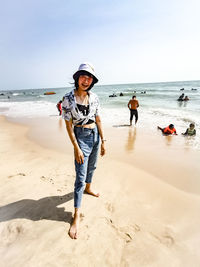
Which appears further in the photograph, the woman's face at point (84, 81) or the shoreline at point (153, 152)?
the shoreline at point (153, 152)

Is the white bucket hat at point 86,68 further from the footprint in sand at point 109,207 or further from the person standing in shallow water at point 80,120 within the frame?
the footprint in sand at point 109,207

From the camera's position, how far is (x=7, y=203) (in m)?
2.52

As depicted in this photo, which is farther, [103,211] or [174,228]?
[103,211]

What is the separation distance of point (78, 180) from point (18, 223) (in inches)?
42.5

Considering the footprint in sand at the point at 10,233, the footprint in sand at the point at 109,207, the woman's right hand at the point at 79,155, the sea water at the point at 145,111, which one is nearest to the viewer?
the footprint in sand at the point at 10,233

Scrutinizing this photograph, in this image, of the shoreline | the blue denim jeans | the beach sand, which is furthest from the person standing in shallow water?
the shoreline

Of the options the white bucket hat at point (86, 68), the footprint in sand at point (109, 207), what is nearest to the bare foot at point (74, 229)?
the footprint in sand at point (109, 207)

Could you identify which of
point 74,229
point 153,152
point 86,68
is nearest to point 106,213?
→ point 74,229

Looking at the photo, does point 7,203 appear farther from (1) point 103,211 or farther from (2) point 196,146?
(2) point 196,146

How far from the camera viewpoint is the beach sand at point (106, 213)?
5.73ft

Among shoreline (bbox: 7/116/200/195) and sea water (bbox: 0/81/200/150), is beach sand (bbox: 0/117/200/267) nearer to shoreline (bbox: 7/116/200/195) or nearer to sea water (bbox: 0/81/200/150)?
shoreline (bbox: 7/116/200/195)

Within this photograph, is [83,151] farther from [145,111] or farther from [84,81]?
[145,111]

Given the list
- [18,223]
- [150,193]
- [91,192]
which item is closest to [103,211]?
[91,192]

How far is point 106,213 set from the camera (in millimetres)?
2381
